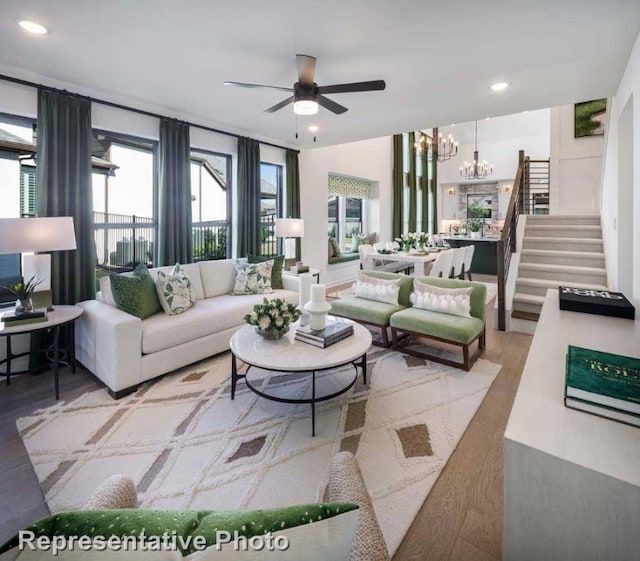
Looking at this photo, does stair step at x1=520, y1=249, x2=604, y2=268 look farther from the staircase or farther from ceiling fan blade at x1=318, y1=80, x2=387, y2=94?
ceiling fan blade at x1=318, y1=80, x2=387, y2=94

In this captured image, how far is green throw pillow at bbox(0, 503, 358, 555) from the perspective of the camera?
1.59ft

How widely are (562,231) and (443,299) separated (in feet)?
10.2

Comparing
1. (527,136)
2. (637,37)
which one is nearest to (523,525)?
(637,37)

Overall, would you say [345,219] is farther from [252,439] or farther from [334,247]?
[252,439]

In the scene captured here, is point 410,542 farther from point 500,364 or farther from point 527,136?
point 527,136

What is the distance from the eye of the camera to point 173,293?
3379 mm

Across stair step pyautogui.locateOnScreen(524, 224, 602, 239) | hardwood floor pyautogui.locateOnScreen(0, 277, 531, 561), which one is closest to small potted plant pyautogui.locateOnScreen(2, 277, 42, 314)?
hardwood floor pyautogui.locateOnScreen(0, 277, 531, 561)

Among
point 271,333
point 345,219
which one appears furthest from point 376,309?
point 345,219

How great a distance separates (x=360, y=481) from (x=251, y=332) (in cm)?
196

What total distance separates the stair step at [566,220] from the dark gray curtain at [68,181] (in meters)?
6.09

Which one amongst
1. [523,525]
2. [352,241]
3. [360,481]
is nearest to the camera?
[523,525]

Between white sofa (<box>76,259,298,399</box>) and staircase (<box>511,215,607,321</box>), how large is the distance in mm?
3473

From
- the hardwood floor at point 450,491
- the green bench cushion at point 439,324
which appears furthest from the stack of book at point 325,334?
the hardwood floor at point 450,491

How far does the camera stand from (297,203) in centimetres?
625
